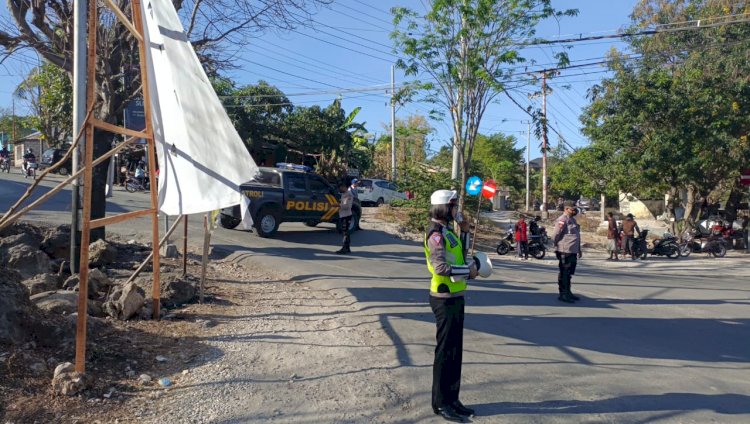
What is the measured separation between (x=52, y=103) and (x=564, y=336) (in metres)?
36.3

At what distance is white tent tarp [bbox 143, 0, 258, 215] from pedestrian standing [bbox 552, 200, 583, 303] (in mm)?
5801

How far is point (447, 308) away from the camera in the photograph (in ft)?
15.1

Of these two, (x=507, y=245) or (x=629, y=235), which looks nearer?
(x=507, y=245)

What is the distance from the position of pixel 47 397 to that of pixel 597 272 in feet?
43.7

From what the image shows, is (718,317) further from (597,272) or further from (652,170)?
(652,170)

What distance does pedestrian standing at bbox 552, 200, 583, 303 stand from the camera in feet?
31.5

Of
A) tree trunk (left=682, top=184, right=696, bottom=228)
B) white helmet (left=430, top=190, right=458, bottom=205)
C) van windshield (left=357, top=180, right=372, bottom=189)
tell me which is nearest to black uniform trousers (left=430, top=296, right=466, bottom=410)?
white helmet (left=430, top=190, right=458, bottom=205)

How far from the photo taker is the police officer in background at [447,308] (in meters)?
4.57

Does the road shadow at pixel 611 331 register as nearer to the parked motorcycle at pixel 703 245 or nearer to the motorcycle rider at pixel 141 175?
the parked motorcycle at pixel 703 245

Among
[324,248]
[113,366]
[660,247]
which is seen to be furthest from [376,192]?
[113,366]

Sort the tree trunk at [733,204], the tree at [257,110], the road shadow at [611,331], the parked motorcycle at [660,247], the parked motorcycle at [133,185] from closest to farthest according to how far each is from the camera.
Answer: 1. the road shadow at [611,331]
2. the parked motorcycle at [660,247]
3. the tree trunk at [733,204]
4. the parked motorcycle at [133,185]
5. the tree at [257,110]

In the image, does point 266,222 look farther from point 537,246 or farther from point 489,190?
point 537,246

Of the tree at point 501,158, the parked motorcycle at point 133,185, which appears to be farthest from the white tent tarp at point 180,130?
the tree at point 501,158

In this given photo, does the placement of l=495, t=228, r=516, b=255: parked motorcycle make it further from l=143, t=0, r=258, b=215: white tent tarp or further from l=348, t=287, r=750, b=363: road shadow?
l=143, t=0, r=258, b=215: white tent tarp
